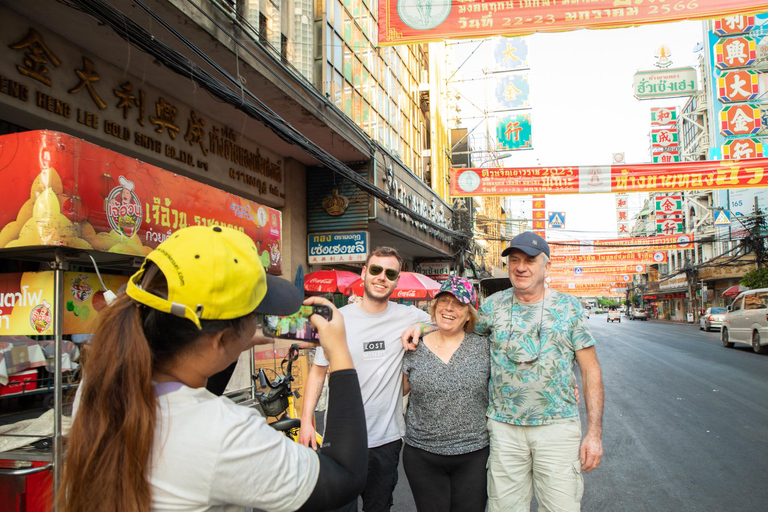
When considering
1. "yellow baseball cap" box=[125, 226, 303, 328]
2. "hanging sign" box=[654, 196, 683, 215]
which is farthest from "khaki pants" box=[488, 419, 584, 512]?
"hanging sign" box=[654, 196, 683, 215]

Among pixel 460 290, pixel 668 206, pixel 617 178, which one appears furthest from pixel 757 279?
pixel 460 290

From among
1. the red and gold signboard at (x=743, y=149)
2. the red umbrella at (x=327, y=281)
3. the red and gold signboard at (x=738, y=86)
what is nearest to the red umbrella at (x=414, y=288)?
the red umbrella at (x=327, y=281)

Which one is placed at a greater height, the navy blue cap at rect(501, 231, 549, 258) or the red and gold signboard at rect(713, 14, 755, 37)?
the red and gold signboard at rect(713, 14, 755, 37)

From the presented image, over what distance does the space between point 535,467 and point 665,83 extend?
26.5 meters

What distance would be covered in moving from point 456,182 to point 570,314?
11.6m

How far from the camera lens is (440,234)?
71.8ft

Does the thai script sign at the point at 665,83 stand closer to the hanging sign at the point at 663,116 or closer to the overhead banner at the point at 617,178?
the overhead banner at the point at 617,178

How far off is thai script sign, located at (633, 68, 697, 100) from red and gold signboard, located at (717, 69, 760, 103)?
3.64 feet

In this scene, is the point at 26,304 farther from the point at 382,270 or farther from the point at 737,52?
the point at 737,52

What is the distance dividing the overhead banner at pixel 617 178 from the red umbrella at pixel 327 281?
4860 millimetres

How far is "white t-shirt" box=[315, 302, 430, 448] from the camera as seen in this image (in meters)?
3.06

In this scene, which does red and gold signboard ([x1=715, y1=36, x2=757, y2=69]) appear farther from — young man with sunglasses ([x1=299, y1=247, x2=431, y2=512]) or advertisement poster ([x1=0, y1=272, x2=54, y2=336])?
advertisement poster ([x1=0, y1=272, x2=54, y2=336])

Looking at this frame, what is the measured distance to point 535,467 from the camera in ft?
9.50

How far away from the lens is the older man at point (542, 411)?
9.25ft
